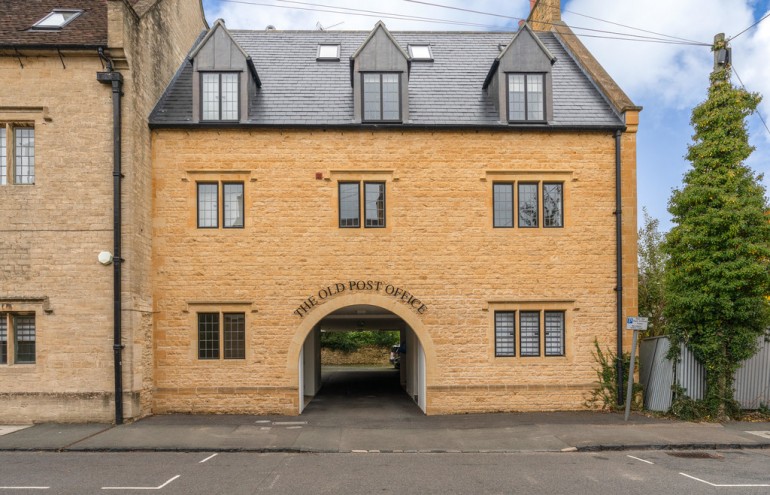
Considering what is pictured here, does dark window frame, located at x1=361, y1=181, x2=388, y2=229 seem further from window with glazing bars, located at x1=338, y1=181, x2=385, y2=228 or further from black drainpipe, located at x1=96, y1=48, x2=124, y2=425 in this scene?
black drainpipe, located at x1=96, y1=48, x2=124, y2=425

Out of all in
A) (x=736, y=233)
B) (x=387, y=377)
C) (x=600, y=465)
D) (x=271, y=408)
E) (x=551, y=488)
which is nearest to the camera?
(x=551, y=488)

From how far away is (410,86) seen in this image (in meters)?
18.6

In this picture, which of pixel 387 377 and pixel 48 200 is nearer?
pixel 48 200

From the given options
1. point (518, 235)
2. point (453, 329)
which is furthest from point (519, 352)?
point (518, 235)

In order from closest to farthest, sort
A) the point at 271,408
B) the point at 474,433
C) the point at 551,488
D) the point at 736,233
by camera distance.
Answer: the point at 551,488 < the point at 474,433 < the point at 736,233 < the point at 271,408

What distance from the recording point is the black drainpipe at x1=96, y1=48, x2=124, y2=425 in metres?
Answer: 14.9

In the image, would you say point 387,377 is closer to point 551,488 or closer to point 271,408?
point 271,408

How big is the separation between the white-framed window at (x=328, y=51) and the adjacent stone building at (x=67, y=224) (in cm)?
592

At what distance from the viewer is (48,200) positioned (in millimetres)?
15352

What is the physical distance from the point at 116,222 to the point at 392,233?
6.91 m

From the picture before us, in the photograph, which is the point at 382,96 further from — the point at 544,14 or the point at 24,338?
the point at 24,338

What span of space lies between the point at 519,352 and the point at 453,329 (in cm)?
190

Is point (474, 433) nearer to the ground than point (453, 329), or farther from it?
nearer to the ground

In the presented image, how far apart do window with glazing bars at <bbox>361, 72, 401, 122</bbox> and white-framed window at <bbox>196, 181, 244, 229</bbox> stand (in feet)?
13.4
